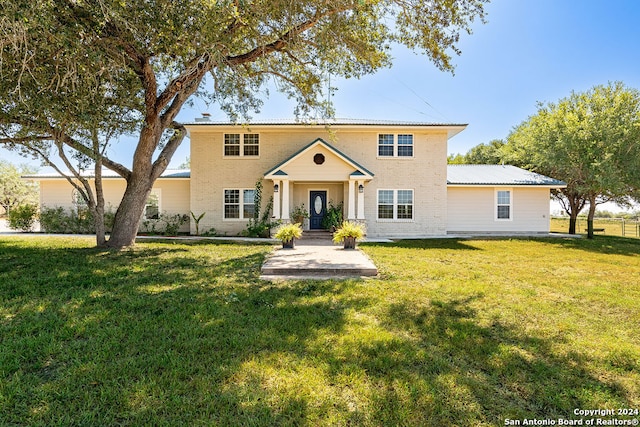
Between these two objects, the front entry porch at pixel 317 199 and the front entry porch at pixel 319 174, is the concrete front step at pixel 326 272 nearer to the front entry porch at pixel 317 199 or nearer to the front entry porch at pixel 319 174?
the front entry porch at pixel 319 174

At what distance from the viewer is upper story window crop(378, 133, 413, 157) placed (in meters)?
16.7

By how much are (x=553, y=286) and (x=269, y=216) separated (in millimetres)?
12281

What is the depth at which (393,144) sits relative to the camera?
16.7 m

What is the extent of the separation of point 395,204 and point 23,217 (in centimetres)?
2071

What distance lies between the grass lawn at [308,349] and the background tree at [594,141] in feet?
42.6

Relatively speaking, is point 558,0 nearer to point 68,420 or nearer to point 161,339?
point 161,339

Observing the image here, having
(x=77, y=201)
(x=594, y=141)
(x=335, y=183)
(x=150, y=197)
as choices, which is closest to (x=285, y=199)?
(x=335, y=183)

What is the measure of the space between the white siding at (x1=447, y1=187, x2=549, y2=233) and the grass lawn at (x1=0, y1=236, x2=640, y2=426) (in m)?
11.0

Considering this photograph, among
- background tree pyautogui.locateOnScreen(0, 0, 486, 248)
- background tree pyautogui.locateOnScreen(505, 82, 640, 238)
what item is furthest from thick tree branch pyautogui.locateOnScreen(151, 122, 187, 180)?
background tree pyautogui.locateOnScreen(505, 82, 640, 238)

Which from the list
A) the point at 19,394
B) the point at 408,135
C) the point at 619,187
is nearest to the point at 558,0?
the point at 408,135

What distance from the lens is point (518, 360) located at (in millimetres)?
3553

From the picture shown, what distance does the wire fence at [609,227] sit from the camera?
23531 millimetres

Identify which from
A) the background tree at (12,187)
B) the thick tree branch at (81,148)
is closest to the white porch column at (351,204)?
the thick tree branch at (81,148)

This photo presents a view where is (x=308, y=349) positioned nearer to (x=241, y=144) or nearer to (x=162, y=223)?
(x=241, y=144)
